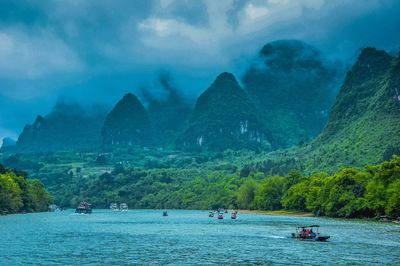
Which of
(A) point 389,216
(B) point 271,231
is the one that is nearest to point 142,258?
(B) point 271,231

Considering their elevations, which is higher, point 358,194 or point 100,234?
point 358,194

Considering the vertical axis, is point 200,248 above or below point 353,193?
below

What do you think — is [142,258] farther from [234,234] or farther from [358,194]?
[358,194]

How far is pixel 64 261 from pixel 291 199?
408ft

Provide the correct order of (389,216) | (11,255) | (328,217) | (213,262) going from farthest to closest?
1. (328,217)
2. (389,216)
3. (11,255)
4. (213,262)

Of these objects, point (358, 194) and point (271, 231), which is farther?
point (358, 194)

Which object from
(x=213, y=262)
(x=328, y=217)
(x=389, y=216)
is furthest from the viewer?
(x=328, y=217)

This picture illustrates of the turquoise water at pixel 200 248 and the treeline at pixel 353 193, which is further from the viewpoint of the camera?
the treeline at pixel 353 193

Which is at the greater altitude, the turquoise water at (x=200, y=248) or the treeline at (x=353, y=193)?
the treeline at (x=353, y=193)

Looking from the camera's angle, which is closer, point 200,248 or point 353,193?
point 200,248

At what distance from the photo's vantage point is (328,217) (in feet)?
522

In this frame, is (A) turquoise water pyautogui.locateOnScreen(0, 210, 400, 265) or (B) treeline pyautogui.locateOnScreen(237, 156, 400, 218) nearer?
(A) turquoise water pyautogui.locateOnScreen(0, 210, 400, 265)

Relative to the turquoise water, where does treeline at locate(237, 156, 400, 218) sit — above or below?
above

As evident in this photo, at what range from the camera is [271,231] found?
111 m
